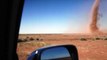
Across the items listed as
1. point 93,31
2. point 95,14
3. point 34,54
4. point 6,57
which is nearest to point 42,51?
point 34,54

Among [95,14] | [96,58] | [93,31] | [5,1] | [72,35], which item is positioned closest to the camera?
[5,1]

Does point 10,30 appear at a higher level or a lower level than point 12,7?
lower

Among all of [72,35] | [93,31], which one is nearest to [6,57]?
[93,31]

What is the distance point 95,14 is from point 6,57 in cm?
1387

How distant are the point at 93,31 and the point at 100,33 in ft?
2.14

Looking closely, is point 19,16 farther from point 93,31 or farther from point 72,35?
point 72,35

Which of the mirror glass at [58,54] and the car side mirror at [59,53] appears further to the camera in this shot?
the mirror glass at [58,54]

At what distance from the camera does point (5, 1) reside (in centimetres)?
176

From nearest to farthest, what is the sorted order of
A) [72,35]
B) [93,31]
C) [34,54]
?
1. [34,54]
2. [93,31]
3. [72,35]

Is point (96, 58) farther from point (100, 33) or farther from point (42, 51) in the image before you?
point (42, 51)

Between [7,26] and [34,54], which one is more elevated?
[7,26]

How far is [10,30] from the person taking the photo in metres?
1.83

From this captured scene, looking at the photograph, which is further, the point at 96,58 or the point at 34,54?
the point at 96,58

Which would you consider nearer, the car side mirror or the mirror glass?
the car side mirror
